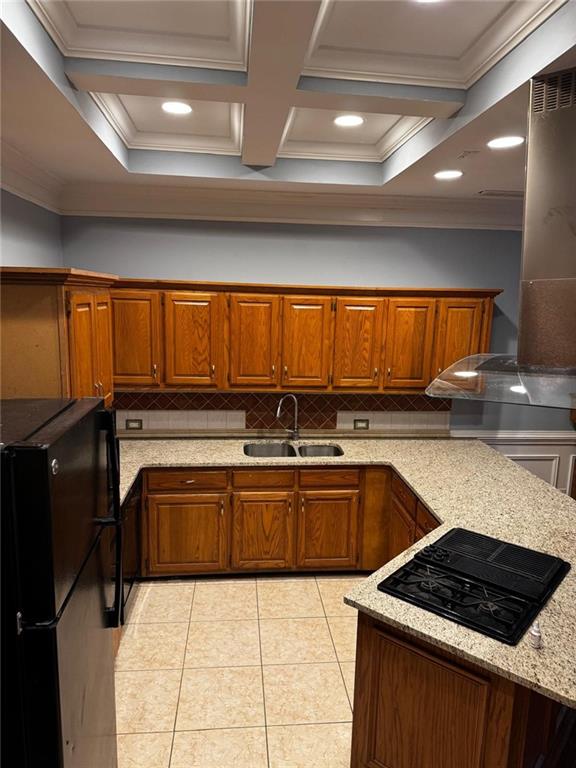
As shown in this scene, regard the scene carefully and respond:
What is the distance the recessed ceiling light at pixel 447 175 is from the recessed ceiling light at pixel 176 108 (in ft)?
4.78

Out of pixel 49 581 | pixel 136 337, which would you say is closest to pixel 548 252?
pixel 49 581

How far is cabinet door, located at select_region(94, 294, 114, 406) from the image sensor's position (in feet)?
9.58

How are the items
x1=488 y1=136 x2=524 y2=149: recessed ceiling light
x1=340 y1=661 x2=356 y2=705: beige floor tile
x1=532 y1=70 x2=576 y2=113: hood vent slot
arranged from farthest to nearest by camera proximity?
1. x1=340 y1=661 x2=356 y2=705: beige floor tile
2. x1=488 y1=136 x2=524 y2=149: recessed ceiling light
3. x1=532 y1=70 x2=576 y2=113: hood vent slot

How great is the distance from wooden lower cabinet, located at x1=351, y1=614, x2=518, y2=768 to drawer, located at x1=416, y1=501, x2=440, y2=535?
901 mm

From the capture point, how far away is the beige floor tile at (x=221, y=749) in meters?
2.09

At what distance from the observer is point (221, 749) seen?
2.16 meters

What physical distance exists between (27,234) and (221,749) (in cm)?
287

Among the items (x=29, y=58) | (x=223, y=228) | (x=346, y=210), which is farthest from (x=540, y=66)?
(x=223, y=228)

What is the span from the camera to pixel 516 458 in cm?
415

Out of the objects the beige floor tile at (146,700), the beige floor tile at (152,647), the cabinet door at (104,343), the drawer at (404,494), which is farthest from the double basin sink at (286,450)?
the beige floor tile at (146,700)

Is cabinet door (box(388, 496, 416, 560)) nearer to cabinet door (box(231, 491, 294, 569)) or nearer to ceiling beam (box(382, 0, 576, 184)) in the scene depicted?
cabinet door (box(231, 491, 294, 569))

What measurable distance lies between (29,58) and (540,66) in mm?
1670

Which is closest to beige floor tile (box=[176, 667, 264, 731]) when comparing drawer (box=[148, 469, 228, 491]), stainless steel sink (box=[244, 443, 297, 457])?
drawer (box=[148, 469, 228, 491])

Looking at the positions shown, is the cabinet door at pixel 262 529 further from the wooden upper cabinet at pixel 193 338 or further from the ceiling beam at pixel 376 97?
the ceiling beam at pixel 376 97
